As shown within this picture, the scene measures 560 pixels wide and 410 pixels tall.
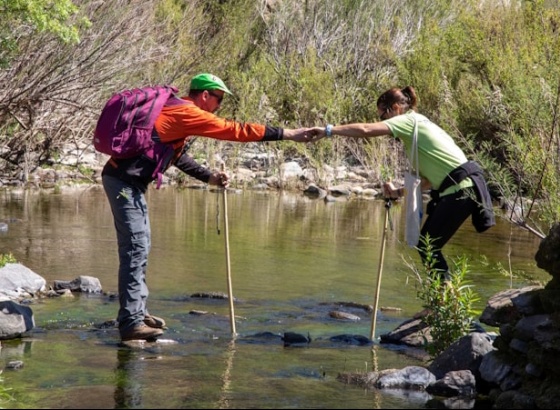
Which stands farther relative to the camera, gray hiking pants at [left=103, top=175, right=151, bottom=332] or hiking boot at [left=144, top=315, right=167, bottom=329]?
hiking boot at [left=144, top=315, right=167, bottom=329]

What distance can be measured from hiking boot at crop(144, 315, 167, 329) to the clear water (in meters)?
0.14

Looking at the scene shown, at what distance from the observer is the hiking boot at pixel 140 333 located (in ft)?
27.6

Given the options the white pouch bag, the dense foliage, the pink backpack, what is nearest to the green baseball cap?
the pink backpack

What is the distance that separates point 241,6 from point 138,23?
14.8m

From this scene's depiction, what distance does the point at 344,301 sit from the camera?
11016 millimetres

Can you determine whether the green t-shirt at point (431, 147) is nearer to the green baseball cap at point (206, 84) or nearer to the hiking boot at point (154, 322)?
the green baseball cap at point (206, 84)

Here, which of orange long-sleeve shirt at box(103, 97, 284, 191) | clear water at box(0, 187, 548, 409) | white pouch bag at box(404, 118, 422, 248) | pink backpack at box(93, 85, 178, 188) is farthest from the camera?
white pouch bag at box(404, 118, 422, 248)

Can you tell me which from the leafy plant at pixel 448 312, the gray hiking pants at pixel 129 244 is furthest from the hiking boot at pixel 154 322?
the leafy plant at pixel 448 312

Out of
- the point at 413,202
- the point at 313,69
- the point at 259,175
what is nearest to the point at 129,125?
the point at 413,202

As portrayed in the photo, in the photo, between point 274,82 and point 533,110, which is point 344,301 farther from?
point 274,82

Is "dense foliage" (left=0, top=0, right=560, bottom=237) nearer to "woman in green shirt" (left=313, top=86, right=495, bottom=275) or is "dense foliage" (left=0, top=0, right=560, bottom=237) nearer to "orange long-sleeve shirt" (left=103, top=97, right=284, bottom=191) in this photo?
"woman in green shirt" (left=313, top=86, right=495, bottom=275)

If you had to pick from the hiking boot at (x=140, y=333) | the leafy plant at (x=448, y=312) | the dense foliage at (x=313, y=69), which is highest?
the dense foliage at (x=313, y=69)

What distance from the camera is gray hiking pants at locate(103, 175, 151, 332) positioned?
8.45 meters

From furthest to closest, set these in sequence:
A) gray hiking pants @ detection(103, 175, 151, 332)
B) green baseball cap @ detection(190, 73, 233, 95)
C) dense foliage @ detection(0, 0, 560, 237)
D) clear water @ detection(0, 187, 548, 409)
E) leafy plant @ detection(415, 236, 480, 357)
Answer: dense foliage @ detection(0, 0, 560, 237)
green baseball cap @ detection(190, 73, 233, 95)
gray hiking pants @ detection(103, 175, 151, 332)
leafy plant @ detection(415, 236, 480, 357)
clear water @ detection(0, 187, 548, 409)
